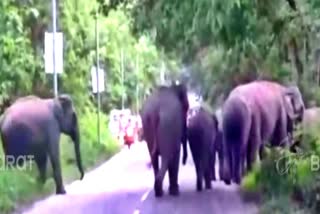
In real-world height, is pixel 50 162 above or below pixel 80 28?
below

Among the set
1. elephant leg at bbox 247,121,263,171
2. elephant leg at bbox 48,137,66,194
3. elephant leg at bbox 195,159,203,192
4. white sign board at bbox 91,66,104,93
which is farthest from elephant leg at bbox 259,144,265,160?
elephant leg at bbox 48,137,66,194

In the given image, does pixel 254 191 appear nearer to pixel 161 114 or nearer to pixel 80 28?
pixel 161 114

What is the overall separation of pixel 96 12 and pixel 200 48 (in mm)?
606

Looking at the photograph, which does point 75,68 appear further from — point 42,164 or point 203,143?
point 203,143

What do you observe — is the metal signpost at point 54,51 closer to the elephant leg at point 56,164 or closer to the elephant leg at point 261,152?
the elephant leg at point 56,164

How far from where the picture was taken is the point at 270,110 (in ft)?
22.7

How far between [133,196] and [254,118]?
811 mm

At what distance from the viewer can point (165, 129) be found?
676 cm

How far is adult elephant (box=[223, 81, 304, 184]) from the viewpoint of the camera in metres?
6.78

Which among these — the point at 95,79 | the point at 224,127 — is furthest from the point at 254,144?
the point at 95,79

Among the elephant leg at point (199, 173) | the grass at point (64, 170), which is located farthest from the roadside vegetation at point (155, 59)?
the elephant leg at point (199, 173)

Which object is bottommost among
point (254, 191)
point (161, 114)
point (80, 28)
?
point (254, 191)

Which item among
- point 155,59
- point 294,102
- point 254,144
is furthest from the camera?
point 254,144

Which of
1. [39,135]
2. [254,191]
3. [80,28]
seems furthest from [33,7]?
[254,191]
